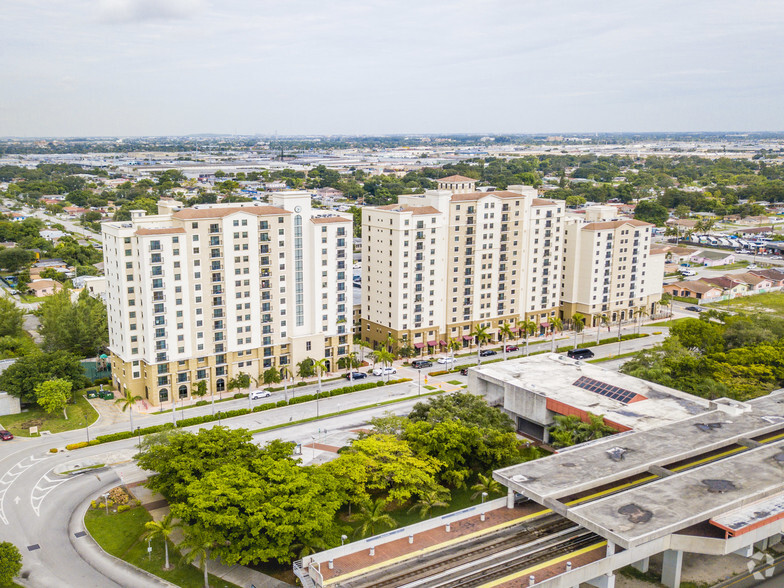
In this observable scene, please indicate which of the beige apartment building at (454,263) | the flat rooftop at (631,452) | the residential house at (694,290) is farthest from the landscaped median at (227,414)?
the residential house at (694,290)

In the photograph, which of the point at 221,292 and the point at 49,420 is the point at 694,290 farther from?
the point at 49,420

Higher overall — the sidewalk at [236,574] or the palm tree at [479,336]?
the palm tree at [479,336]

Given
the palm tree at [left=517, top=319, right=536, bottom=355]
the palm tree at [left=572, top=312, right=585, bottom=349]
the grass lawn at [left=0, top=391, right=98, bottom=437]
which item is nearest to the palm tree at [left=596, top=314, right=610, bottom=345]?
the palm tree at [left=572, top=312, right=585, bottom=349]

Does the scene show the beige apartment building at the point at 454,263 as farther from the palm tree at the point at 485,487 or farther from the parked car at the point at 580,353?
the palm tree at the point at 485,487

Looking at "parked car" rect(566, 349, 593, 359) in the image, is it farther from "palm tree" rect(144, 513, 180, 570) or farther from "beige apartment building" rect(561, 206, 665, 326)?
"palm tree" rect(144, 513, 180, 570)

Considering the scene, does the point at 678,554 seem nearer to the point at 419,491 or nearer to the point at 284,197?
the point at 419,491

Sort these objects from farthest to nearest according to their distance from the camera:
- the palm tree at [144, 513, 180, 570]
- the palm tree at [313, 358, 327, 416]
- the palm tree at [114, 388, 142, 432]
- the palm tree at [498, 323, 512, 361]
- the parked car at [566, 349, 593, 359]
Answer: the parked car at [566, 349, 593, 359], the palm tree at [498, 323, 512, 361], the palm tree at [313, 358, 327, 416], the palm tree at [114, 388, 142, 432], the palm tree at [144, 513, 180, 570]
